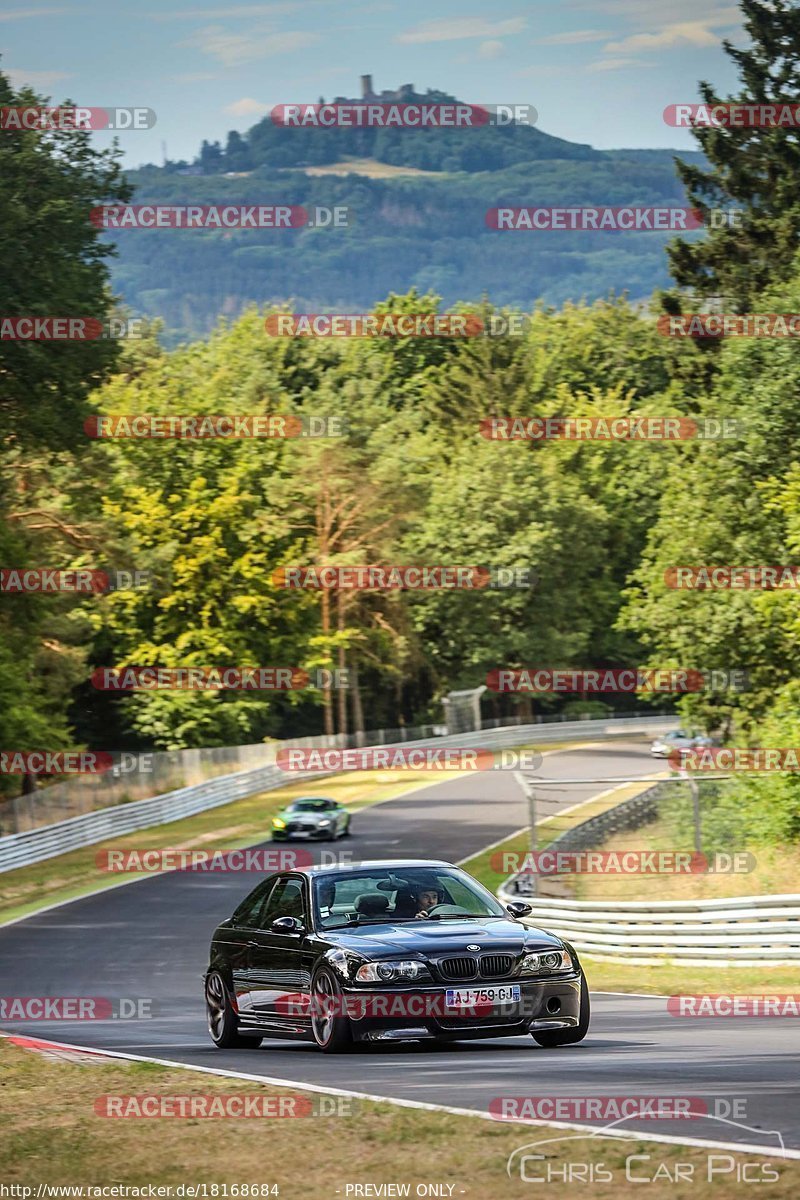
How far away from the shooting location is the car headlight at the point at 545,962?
38.5 feet

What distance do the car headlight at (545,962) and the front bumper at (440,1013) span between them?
7 centimetres

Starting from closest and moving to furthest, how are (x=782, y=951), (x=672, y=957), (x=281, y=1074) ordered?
(x=281, y=1074)
(x=782, y=951)
(x=672, y=957)

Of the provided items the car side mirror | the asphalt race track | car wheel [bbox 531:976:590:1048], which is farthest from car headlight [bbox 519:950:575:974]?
the car side mirror

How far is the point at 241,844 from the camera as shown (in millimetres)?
48156

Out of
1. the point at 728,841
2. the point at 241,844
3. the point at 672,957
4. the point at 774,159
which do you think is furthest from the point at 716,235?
the point at 672,957

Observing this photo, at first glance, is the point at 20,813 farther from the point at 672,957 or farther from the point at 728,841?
the point at 672,957

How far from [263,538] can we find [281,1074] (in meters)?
65.6

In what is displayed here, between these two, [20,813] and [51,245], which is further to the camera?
[20,813]

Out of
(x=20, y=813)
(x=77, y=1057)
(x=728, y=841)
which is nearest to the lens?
(x=77, y=1057)

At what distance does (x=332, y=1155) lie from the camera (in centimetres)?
798

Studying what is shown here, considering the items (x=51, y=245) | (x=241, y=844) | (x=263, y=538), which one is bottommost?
(x=241, y=844)

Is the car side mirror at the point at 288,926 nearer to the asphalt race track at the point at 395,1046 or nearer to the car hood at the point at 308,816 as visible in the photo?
the asphalt race track at the point at 395,1046

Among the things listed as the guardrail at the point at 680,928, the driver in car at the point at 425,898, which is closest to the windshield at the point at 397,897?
the driver in car at the point at 425,898

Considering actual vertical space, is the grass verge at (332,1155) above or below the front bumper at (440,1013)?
above
